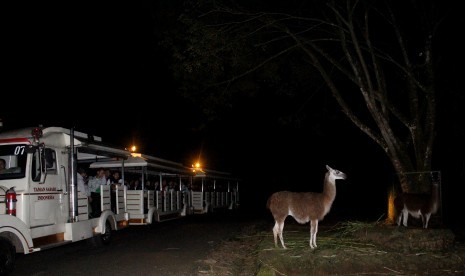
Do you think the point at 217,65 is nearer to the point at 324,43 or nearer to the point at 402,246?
the point at 324,43

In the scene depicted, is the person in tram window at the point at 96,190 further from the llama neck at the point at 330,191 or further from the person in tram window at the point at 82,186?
the llama neck at the point at 330,191

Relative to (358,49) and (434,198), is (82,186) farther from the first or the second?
(434,198)

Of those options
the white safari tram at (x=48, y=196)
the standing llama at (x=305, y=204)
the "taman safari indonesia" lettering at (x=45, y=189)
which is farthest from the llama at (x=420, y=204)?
the "taman safari indonesia" lettering at (x=45, y=189)

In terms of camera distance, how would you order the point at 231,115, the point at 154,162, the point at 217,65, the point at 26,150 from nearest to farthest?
the point at 26,150 < the point at 217,65 < the point at 154,162 < the point at 231,115

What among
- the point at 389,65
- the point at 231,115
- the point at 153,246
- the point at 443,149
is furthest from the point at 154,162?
the point at 231,115

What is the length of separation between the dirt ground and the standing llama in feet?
2.32

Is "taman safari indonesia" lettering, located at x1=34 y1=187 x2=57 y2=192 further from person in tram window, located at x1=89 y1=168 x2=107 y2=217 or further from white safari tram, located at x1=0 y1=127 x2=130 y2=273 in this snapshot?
person in tram window, located at x1=89 y1=168 x2=107 y2=217

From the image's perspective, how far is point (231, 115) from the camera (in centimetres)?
6153

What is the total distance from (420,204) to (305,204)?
3.15m

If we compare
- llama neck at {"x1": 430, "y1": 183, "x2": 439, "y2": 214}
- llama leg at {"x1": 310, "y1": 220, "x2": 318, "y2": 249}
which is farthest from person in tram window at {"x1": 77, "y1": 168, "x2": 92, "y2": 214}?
llama neck at {"x1": 430, "y1": 183, "x2": 439, "y2": 214}

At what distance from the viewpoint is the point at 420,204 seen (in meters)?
12.5

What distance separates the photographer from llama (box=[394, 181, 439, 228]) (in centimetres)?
1238

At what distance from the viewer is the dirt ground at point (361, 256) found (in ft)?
33.4

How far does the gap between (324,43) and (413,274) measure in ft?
32.5
